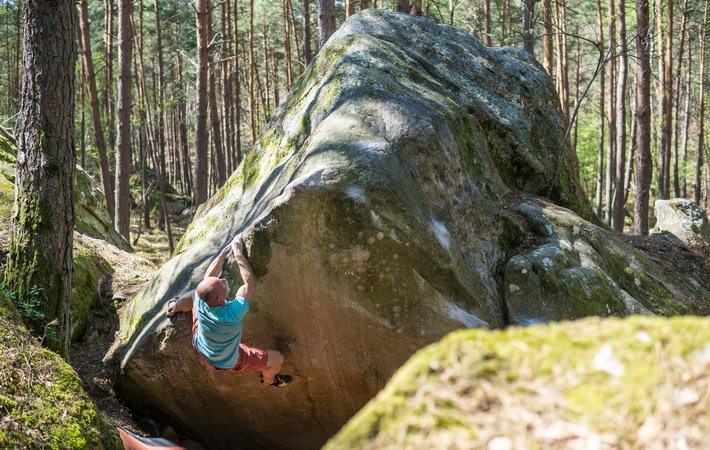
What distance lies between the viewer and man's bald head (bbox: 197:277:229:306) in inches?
197

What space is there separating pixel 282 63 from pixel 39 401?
35.5 m

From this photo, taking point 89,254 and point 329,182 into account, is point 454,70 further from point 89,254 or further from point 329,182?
point 89,254

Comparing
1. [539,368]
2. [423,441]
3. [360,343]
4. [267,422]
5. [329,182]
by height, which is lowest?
[267,422]

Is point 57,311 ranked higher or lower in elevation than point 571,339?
lower

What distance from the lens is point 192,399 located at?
616cm

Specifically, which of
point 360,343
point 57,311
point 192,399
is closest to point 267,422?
point 192,399

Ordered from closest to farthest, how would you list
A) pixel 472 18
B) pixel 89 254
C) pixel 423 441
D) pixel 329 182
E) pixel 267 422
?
pixel 423 441
pixel 329 182
pixel 267 422
pixel 89 254
pixel 472 18

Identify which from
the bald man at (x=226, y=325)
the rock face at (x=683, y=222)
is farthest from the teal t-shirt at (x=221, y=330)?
the rock face at (x=683, y=222)

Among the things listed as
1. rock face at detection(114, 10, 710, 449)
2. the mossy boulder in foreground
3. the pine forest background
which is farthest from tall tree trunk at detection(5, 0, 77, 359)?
the pine forest background

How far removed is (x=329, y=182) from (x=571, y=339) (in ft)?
12.7

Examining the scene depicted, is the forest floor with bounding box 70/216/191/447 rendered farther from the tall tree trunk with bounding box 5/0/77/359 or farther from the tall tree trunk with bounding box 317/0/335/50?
the tall tree trunk with bounding box 317/0/335/50

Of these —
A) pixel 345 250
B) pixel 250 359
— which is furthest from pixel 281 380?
pixel 345 250

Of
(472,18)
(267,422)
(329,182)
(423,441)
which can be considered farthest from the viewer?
(472,18)

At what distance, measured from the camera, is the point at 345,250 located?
5.19m
